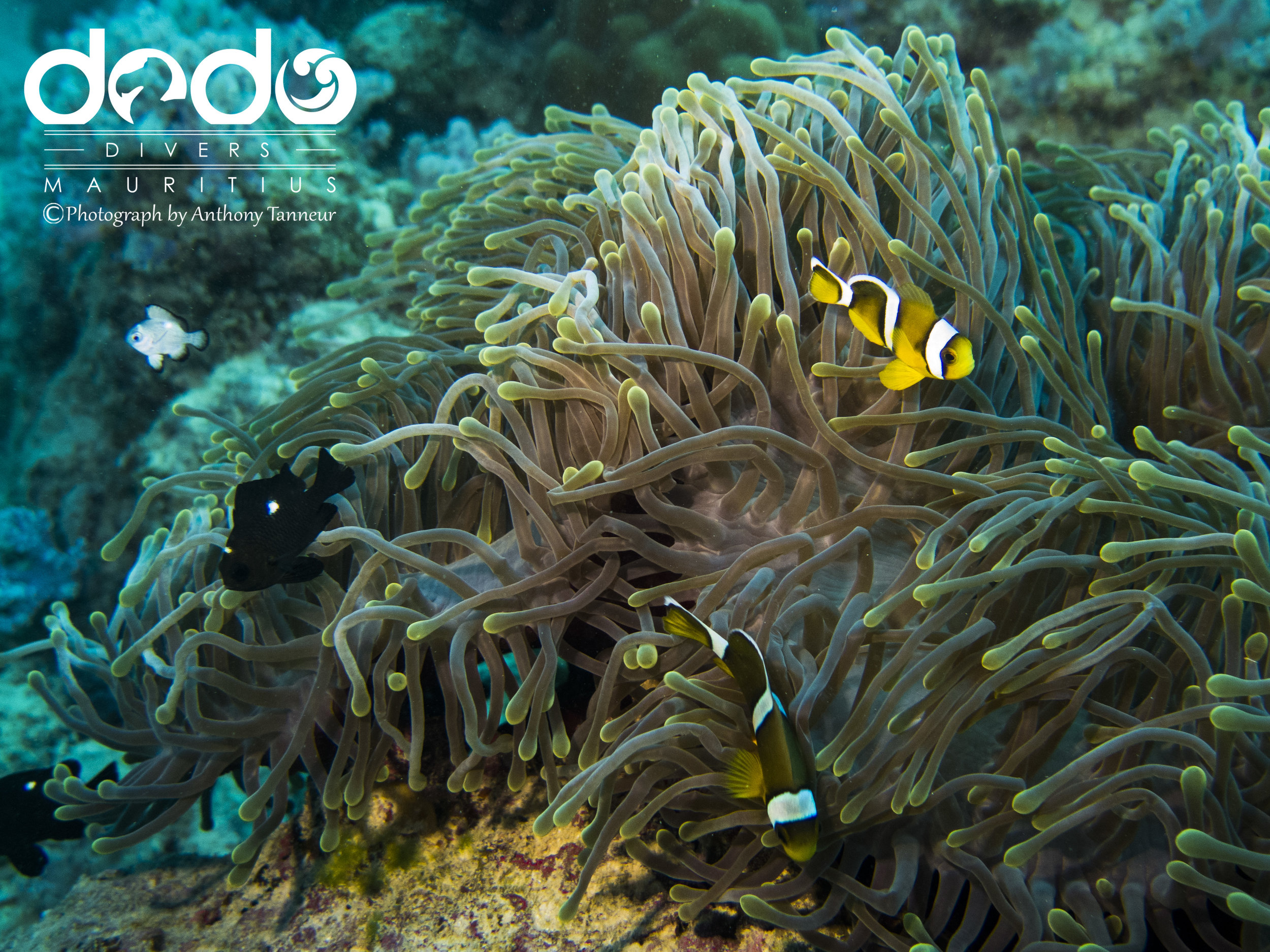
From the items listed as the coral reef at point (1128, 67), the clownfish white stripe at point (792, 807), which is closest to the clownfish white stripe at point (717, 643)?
the clownfish white stripe at point (792, 807)

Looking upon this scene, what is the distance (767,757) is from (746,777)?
107 mm

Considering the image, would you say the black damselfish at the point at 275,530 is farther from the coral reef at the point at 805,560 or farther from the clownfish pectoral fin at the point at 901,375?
the clownfish pectoral fin at the point at 901,375

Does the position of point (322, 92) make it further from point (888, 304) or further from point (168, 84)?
point (888, 304)

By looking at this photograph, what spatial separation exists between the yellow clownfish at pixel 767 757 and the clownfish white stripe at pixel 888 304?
646 mm

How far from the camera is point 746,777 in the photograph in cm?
120

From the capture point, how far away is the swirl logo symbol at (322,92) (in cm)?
454

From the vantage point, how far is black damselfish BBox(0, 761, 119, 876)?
2.43 metres

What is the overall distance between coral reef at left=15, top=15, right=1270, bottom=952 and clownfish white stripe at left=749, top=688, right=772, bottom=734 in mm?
118

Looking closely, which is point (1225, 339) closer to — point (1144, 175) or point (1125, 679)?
point (1125, 679)

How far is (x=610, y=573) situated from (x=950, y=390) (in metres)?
0.94

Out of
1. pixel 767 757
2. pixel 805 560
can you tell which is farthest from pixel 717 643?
pixel 805 560

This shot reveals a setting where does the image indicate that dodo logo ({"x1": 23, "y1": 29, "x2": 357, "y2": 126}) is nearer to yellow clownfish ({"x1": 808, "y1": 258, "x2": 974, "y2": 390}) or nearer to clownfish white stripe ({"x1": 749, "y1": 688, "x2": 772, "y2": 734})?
yellow clownfish ({"x1": 808, "y1": 258, "x2": 974, "y2": 390})

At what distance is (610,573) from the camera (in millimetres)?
1462

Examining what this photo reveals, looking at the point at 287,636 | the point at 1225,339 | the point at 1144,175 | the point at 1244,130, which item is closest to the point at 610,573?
the point at 287,636
